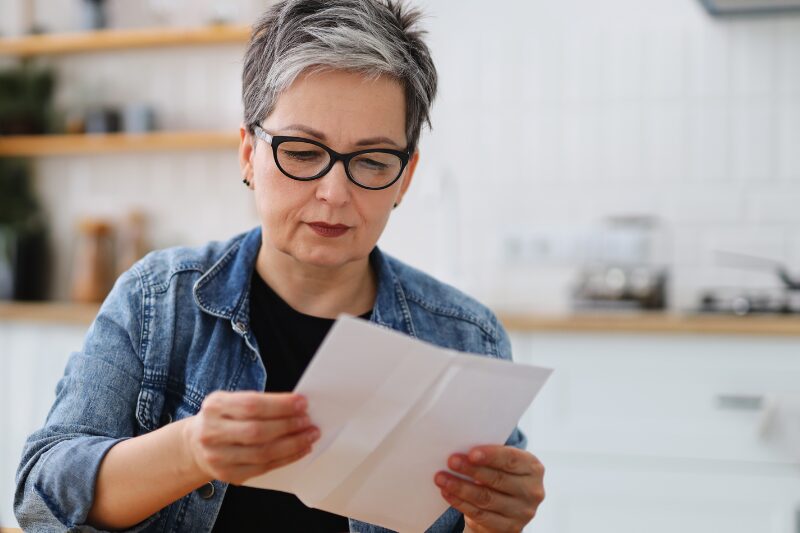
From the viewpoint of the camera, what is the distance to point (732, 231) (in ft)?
9.85

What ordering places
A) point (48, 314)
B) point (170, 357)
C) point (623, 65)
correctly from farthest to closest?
1. point (623, 65)
2. point (48, 314)
3. point (170, 357)

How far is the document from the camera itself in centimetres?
84

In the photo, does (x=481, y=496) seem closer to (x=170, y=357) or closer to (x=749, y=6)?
(x=170, y=357)

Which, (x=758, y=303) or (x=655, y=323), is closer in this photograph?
(x=655, y=323)

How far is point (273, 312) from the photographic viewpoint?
130 centimetres

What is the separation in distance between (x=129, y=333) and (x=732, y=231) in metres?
2.28

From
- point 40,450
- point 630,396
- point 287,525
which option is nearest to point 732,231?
point 630,396

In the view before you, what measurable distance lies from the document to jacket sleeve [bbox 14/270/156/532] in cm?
22

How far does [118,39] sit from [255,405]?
2884 mm

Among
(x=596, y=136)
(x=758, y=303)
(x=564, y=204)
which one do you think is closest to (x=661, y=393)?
(x=758, y=303)

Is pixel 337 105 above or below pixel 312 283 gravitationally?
above

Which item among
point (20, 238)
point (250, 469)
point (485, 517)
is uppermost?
point (250, 469)

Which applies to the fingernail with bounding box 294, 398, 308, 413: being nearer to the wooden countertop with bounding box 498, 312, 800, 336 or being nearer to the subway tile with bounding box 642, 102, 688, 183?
the wooden countertop with bounding box 498, 312, 800, 336

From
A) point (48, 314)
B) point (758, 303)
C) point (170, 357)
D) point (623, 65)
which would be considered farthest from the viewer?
point (623, 65)
